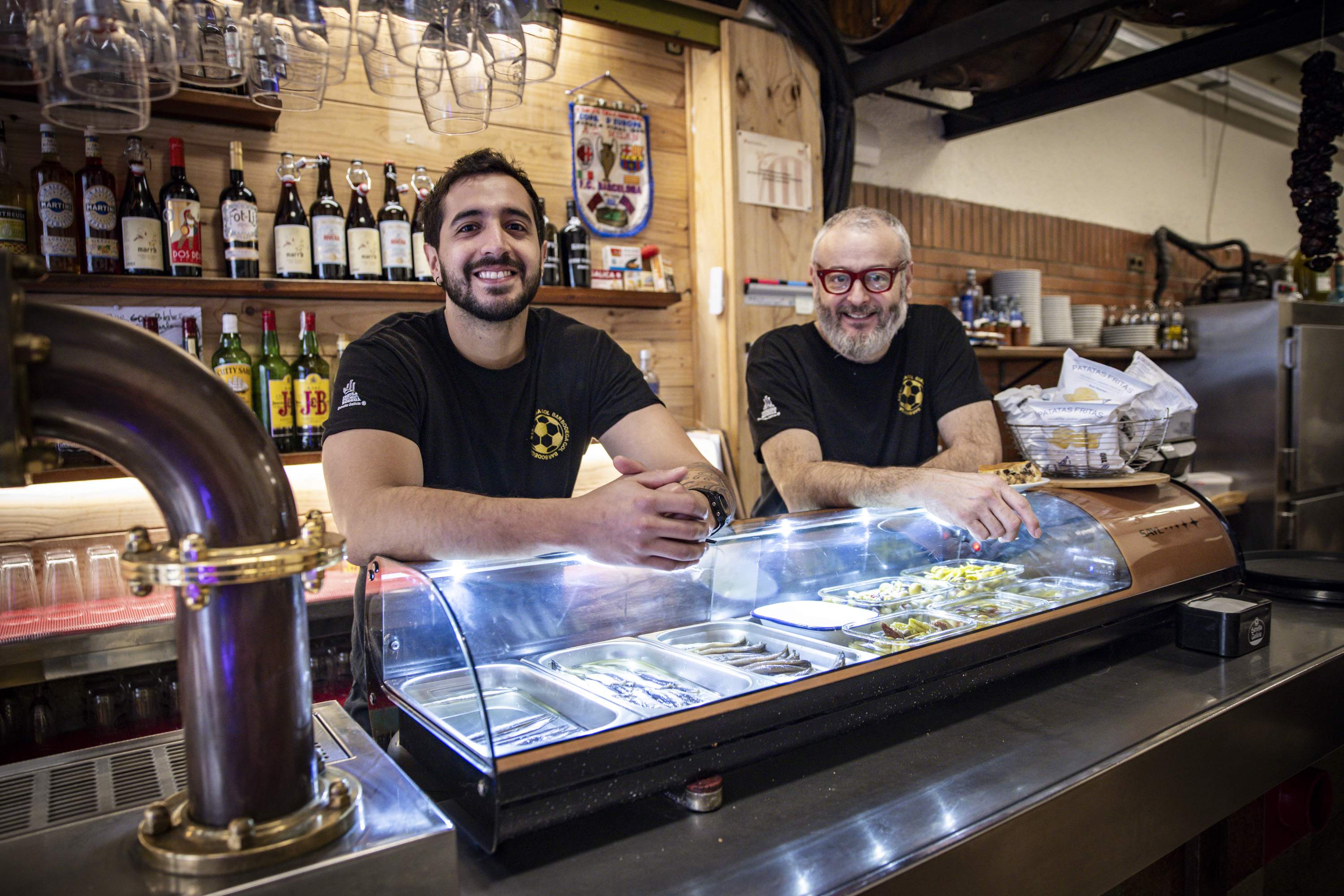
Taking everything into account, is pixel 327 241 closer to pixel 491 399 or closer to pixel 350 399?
pixel 491 399

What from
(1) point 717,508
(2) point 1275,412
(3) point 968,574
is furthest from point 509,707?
(2) point 1275,412

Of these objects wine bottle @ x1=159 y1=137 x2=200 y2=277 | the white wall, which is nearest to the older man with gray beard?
wine bottle @ x1=159 y1=137 x2=200 y2=277

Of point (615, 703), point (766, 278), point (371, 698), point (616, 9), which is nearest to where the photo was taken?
point (615, 703)

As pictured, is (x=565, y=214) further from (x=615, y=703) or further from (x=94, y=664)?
(x=615, y=703)

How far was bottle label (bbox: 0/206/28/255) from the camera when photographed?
2336 mm

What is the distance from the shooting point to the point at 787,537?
5.17ft

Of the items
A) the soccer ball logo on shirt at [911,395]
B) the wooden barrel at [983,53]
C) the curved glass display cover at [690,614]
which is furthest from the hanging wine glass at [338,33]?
the wooden barrel at [983,53]

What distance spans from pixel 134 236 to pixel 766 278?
2197 mm

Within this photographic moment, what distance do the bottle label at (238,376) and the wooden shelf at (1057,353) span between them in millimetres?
3044

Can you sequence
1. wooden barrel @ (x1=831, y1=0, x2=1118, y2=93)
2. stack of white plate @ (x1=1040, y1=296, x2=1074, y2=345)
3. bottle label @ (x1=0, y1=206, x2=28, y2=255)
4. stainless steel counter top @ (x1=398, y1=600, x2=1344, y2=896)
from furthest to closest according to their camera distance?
stack of white plate @ (x1=1040, y1=296, x2=1074, y2=345), wooden barrel @ (x1=831, y1=0, x2=1118, y2=93), bottle label @ (x1=0, y1=206, x2=28, y2=255), stainless steel counter top @ (x1=398, y1=600, x2=1344, y2=896)

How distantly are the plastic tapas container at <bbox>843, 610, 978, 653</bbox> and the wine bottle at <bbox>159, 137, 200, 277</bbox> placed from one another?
218 cm

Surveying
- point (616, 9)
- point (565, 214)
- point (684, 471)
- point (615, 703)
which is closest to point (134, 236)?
point (565, 214)

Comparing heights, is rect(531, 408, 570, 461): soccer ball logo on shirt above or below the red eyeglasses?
below

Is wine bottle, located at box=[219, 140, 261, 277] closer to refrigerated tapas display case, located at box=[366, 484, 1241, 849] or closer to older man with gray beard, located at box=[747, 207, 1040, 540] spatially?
older man with gray beard, located at box=[747, 207, 1040, 540]
